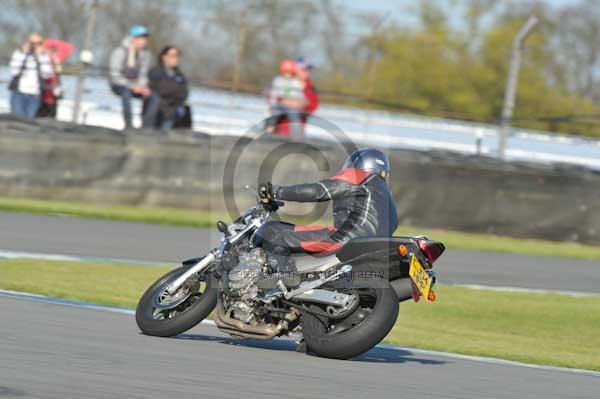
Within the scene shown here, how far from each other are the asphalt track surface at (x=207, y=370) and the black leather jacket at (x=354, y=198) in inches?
31.5

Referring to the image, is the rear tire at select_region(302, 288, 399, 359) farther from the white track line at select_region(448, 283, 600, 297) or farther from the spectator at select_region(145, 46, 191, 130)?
the spectator at select_region(145, 46, 191, 130)

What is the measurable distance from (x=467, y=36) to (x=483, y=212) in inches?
798

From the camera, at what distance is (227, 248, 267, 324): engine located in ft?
24.6

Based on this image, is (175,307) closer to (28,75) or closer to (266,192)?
(266,192)

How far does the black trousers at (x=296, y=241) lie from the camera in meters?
7.43

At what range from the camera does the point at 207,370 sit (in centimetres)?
630

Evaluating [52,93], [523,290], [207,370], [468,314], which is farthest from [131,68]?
[207,370]

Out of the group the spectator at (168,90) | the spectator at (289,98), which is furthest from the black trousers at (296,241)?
the spectator at (289,98)

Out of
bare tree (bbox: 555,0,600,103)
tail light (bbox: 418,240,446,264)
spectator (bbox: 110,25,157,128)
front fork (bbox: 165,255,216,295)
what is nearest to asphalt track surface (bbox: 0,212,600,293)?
spectator (bbox: 110,25,157,128)

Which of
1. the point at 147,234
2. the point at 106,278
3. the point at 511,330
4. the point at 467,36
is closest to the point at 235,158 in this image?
the point at 147,234

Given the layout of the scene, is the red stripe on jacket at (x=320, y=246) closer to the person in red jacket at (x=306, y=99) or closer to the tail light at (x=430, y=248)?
the tail light at (x=430, y=248)

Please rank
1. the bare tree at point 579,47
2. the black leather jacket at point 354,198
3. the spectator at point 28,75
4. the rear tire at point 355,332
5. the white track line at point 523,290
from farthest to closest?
the bare tree at point 579,47 → the spectator at point 28,75 → the white track line at point 523,290 → the black leather jacket at point 354,198 → the rear tire at point 355,332

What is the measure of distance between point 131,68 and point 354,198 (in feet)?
34.4

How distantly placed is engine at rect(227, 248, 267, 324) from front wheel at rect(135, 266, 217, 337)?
13 cm
